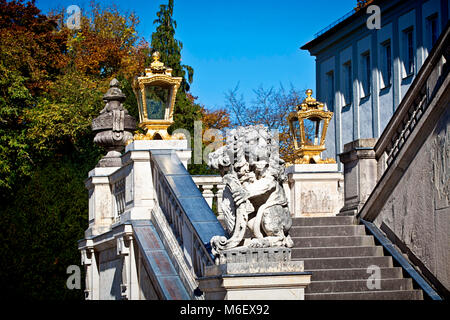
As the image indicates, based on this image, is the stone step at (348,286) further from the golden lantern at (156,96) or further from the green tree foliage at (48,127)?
the green tree foliage at (48,127)

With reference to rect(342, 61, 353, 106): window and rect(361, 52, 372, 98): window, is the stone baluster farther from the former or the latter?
rect(342, 61, 353, 106): window

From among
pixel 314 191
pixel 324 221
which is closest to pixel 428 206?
A: pixel 324 221

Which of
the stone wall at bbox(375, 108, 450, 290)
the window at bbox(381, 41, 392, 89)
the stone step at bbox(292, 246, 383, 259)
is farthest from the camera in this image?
the window at bbox(381, 41, 392, 89)

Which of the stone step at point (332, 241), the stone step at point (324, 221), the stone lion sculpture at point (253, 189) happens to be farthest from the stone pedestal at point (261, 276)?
the stone step at point (324, 221)

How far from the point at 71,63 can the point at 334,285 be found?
29.2m

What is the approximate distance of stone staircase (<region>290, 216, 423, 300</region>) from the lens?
1162 cm

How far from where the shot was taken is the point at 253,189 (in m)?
8.35

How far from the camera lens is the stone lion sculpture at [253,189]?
829 cm

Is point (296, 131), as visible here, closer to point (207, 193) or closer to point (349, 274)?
point (207, 193)

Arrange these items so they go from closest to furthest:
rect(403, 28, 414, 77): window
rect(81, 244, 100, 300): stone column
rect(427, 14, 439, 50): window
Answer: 1. rect(81, 244, 100, 300): stone column
2. rect(427, 14, 439, 50): window
3. rect(403, 28, 414, 77): window

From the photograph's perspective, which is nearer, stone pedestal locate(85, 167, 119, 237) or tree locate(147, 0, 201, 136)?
stone pedestal locate(85, 167, 119, 237)

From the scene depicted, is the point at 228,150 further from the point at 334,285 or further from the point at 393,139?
the point at 393,139

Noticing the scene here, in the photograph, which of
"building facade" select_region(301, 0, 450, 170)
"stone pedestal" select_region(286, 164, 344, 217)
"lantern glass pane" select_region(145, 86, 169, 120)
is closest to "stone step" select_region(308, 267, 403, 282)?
"lantern glass pane" select_region(145, 86, 169, 120)

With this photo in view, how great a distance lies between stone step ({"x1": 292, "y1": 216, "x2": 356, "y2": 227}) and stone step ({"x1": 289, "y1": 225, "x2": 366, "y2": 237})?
28 centimetres
